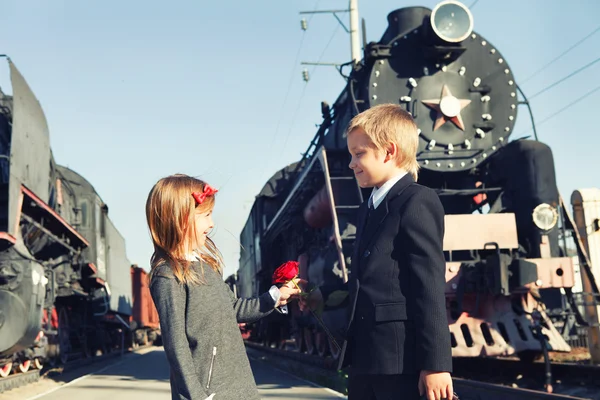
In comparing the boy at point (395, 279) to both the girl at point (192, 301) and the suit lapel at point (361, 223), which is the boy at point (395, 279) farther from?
the girl at point (192, 301)

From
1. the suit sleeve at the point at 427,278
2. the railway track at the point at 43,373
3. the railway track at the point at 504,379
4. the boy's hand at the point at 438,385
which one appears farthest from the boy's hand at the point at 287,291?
the railway track at the point at 43,373

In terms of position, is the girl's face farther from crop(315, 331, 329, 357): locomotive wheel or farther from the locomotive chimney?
crop(315, 331, 329, 357): locomotive wheel

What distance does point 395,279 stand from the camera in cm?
234

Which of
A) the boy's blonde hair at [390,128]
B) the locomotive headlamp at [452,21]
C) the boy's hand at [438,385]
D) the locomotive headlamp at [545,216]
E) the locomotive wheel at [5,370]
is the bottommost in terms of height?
the locomotive wheel at [5,370]

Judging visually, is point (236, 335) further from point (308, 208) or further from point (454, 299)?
point (308, 208)

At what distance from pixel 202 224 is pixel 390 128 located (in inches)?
30.4

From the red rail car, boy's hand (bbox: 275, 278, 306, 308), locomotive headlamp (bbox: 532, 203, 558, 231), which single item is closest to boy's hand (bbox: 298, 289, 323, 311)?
boy's hand (bbox: 275, 278, 306, 308)

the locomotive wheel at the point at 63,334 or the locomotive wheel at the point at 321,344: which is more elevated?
the locomotive wheel at the point at 63,334

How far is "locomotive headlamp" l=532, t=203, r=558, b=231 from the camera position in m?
7.67

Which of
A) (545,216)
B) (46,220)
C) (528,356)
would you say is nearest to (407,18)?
(545,216)

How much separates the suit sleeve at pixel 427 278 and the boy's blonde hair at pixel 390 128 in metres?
0.19

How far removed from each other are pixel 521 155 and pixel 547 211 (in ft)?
2.24

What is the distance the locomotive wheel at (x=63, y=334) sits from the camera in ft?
44.6

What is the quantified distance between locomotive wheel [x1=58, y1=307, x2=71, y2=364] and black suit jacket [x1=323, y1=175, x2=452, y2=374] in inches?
479
